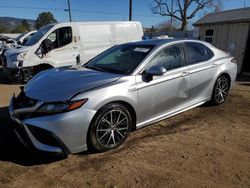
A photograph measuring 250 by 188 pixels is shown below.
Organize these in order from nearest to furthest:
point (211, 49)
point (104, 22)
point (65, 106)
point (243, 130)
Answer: point (65, 106), point (243, 130), point (211, 49), point (104, 22)

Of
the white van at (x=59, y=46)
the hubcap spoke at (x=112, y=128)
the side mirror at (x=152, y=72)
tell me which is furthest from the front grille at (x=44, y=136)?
the white van at (x=59, y=46)

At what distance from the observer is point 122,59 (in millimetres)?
4336

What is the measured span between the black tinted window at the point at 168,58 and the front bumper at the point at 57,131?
1.49 meters

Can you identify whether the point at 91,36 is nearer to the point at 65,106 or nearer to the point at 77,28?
the point at 77,28

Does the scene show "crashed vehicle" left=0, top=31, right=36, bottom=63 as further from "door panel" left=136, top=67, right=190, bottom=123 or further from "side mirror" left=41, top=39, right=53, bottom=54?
"door panel" left=136, top=67, right=190, bottom=123

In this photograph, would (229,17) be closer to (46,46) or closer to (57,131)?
(46,46)

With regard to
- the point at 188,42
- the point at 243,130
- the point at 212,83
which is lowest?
the point at 243,130

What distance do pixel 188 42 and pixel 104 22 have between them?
18.0 ft

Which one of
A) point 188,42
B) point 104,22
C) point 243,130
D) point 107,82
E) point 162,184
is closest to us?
point 162,184

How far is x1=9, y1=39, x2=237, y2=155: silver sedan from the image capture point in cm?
311

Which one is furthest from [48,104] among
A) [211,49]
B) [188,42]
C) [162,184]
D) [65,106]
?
→ [211,49]

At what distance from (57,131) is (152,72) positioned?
1.63 meters

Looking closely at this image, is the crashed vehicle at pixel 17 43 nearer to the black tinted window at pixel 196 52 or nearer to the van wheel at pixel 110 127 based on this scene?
the black tinted window at pixel 196 52

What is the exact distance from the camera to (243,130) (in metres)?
4.32
